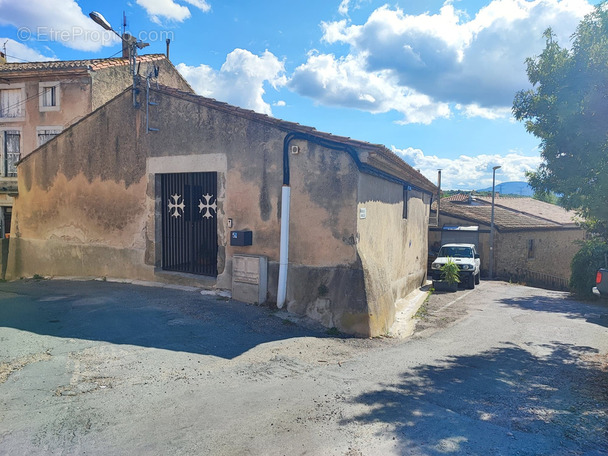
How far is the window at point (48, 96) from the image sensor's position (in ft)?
61.0

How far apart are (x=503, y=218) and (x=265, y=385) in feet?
79.9

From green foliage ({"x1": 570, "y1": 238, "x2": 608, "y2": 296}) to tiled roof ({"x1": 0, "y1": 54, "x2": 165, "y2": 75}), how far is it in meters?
20.4

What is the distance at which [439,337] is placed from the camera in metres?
7.87

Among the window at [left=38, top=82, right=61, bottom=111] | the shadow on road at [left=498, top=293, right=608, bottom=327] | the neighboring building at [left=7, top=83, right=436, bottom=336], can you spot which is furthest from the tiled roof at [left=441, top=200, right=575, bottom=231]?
the window at [left=38, top=82, right=61, bottom=111]

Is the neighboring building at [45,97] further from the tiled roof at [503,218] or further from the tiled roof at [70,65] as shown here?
the tiled roof at [503,218]

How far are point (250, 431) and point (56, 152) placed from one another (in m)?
10.2

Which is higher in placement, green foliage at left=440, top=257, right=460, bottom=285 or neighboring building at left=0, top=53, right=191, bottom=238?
neighboring building at left=0, top=53, right=191, bottom=238

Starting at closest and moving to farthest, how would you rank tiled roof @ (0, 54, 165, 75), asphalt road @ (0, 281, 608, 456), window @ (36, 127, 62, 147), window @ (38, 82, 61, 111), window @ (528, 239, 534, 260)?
1. asphalt road @ (0, 281, 608, 456)
2. tiled roof @ (0, 54, 165, 75)
3. window @ (38, 82, 61, 111)
4. window @ (36, 127, 62, 147)
5. window @ (528, 239, 534, 260)

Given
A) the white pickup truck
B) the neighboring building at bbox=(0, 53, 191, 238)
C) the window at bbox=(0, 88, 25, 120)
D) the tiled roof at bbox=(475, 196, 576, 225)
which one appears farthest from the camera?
the tiled roof at bbox=(475, 196, 576, 225)

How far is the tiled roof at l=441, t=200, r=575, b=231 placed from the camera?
24266 millimetres

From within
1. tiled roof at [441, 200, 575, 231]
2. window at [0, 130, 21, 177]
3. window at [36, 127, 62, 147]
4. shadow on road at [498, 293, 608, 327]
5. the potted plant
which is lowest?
shadow on road at [498, 293, 608, 327]

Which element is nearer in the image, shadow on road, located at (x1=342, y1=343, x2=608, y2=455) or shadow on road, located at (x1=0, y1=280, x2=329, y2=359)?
shadow on road, located at (x1=342, y1=343, x2=608, y2=455)

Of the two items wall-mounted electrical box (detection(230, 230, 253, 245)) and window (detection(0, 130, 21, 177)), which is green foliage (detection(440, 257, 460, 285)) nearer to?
wall-mounted electrical box (detection(230, 230, 253, 245))

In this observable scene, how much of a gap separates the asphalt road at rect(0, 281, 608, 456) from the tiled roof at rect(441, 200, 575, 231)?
16.9 m
